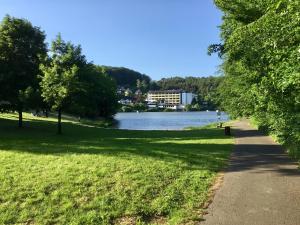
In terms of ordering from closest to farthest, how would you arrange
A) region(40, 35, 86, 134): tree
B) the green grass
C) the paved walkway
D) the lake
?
the paved walkway < the green grass < region(40, 35, 86, 134): tree < the lake

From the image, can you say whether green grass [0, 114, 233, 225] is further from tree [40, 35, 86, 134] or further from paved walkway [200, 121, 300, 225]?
tree [40, 35, 86, 134]

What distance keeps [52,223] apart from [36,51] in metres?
24.2

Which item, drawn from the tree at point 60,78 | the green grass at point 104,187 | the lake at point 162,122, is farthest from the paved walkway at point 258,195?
the lake at point 162,122

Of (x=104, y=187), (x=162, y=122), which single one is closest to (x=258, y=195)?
(x=104, y=187)

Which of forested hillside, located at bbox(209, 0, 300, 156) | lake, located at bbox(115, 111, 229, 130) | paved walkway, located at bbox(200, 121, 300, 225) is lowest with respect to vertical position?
lake, located at bbox(115, 111, 229, 130)

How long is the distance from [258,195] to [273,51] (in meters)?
3.24

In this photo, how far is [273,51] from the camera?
27.3 feet

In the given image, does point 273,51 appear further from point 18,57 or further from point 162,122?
point 162,122

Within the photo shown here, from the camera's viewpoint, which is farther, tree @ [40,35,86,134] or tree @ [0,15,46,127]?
tree @ [0,15,46,127]

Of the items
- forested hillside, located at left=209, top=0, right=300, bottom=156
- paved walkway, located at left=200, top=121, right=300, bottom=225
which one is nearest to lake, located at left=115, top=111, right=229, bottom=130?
forested hillside, located at left=209, top=0, right=300, bottom=156

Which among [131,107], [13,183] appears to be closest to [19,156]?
[13,183]

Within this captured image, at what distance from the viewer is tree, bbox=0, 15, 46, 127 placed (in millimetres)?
26938

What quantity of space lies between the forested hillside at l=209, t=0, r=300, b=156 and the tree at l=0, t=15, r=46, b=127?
14.0 meters

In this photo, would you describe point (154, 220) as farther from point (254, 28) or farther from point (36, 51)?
point (36, 51)
